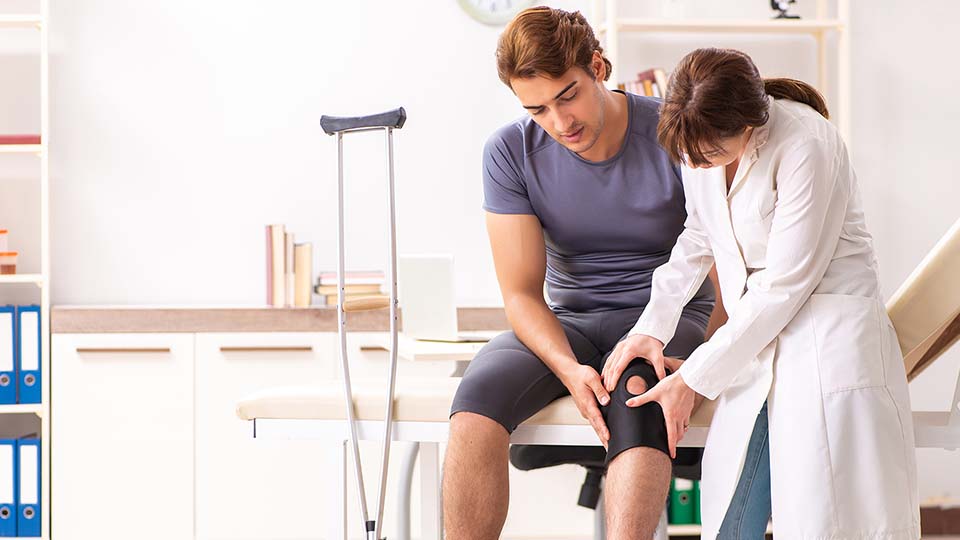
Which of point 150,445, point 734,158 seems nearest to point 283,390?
point 734,158

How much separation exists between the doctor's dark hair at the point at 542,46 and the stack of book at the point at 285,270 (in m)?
1.56

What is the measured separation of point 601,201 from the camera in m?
1.84

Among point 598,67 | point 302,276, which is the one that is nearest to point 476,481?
point 598,67

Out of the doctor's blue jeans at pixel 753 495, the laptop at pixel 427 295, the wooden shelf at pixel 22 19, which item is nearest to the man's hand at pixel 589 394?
the doctor's blue jeans at pixel 753 495

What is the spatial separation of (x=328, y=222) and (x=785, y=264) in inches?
83.3

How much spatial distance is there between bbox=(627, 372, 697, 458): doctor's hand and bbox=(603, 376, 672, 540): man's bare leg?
44 millimetres

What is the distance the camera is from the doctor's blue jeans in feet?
5.28

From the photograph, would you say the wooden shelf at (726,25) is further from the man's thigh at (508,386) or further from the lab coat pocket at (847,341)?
the lab coat pocket at (847,341)

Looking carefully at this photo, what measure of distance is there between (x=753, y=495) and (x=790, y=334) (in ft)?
0.94

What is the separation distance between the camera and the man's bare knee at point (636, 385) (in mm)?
1593

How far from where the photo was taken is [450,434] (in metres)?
1.63

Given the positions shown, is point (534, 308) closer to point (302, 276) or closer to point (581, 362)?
point (581, 362)

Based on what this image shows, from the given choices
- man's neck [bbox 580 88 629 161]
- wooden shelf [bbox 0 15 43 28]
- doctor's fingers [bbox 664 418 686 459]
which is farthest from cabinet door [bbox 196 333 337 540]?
doctor's fingers [bbox 664 418 686 459]

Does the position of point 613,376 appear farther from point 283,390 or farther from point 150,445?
point 150,445
